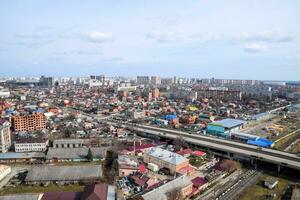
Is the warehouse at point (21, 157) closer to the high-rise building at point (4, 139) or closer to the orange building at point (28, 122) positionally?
the high-rise building at point (4, 139)

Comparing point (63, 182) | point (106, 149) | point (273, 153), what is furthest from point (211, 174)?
point (63, 182)

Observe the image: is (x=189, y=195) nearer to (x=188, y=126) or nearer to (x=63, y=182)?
(x=63, y=182)

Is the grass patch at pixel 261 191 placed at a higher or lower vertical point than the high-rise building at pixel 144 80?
lower

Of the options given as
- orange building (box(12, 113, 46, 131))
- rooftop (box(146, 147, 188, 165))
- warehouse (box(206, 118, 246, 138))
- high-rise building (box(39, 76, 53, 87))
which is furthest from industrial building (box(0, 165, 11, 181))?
high-rise building (box(39, 76, 53, 87))

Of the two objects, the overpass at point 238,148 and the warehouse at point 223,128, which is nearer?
the overpass at point 238,148

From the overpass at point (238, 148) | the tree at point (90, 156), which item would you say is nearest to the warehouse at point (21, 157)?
the tree at point (90, 156)

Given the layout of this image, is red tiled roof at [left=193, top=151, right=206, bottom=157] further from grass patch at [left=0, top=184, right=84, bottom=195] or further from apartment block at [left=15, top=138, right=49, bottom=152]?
apartment block at [left=15, top=138, right=49, bottom=152]
